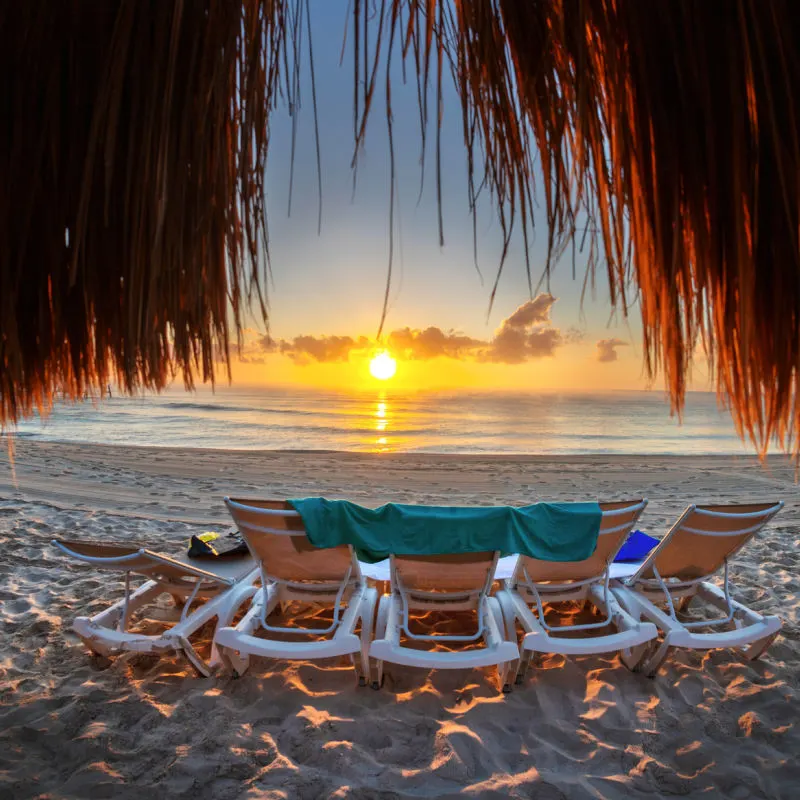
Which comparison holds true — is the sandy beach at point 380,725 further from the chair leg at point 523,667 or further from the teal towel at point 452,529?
the teal towel at point 452,529

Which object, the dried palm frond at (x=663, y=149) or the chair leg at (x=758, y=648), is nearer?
the dried palm frond at (x=663, y=149)

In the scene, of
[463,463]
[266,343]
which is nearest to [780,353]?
[266,343]

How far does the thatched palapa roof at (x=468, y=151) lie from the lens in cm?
79

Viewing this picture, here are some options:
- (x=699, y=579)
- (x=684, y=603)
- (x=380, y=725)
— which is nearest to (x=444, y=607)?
(x=380, y=725)

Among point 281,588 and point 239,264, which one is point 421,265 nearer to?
point 239,264

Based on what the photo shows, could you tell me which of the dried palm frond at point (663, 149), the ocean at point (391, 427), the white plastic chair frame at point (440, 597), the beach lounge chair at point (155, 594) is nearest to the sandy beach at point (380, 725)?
the beach lounge chair at point (155, 594)

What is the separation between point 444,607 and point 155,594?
6.65 ft

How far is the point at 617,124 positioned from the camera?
89cm

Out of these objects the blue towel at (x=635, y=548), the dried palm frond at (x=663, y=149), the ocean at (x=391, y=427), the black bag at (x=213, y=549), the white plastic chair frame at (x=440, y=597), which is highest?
the dried palm frond at (x=663, y=149)

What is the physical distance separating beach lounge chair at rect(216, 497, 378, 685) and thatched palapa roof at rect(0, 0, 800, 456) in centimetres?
242

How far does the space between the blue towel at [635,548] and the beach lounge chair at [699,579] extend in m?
0.52

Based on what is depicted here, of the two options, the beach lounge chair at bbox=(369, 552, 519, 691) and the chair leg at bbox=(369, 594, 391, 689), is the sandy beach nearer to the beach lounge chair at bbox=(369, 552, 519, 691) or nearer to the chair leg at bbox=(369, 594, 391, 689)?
the chair leg at bbox=(369, 594, 391, 689)

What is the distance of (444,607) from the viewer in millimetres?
3652

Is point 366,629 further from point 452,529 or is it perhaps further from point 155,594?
point 155,594
